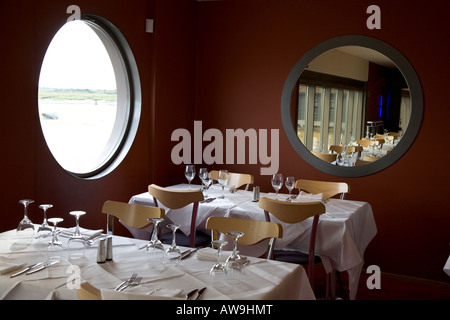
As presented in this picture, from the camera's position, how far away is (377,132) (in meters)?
4.59

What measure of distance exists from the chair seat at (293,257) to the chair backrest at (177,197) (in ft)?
2.44

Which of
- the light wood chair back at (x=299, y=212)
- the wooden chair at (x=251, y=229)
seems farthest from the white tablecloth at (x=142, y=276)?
the light wood chair back at (x=299, y=212)

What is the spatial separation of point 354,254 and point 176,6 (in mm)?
3335

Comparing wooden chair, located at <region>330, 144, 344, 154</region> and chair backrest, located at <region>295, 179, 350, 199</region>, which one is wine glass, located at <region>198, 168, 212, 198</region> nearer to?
chair backrest, located at <region>295, 179, 350, 199</region>

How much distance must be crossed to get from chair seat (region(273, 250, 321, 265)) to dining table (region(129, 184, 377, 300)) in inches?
1.5

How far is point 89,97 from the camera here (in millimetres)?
4438

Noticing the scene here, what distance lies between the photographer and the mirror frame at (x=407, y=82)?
168 inches

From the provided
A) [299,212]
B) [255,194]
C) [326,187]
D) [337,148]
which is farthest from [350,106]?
[299,212]

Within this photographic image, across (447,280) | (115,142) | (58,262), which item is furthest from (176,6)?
(447,280)

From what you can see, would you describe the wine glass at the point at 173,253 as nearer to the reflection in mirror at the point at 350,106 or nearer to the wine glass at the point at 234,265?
the wine glass at the point at 234,265

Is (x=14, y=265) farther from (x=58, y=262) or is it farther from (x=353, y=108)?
(x=353, y=108)

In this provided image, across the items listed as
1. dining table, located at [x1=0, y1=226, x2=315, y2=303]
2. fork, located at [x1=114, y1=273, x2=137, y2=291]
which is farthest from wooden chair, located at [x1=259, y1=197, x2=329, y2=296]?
fork, located at [x1=114, y1=273, x2=137, y2=291]

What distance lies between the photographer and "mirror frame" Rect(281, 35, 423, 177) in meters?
4.27

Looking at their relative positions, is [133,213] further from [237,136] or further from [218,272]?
[237,136]
